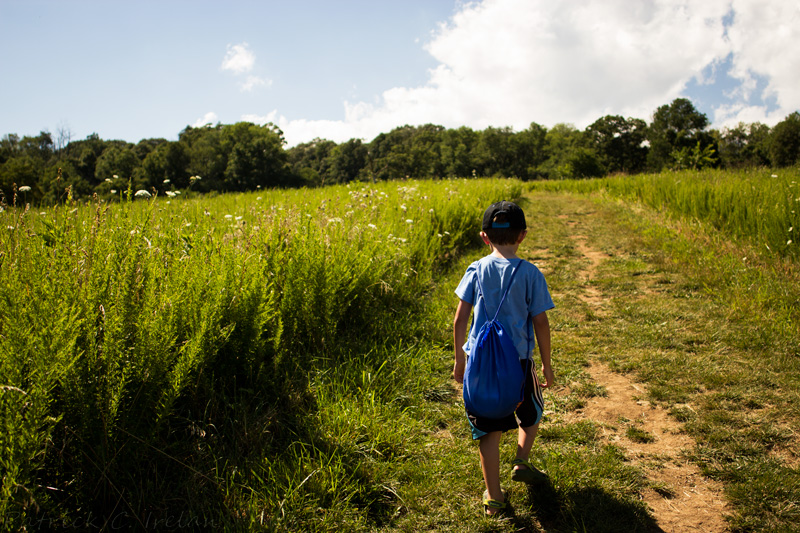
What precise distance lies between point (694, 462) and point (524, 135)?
98.9 m

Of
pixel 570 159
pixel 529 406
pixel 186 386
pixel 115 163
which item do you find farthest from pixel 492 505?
pixel 570 159

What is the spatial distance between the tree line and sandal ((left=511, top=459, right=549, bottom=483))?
12.7 metres

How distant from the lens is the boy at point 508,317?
2.24m

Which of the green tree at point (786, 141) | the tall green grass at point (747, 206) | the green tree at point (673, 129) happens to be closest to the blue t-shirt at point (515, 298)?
the tall green grass at point (747, 206)

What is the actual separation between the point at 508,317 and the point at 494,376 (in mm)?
336

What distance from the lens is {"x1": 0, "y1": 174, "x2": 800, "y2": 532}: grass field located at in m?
2.00

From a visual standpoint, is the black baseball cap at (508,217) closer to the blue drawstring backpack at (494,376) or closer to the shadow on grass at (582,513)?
the blue drawstring backpack at (494,376)

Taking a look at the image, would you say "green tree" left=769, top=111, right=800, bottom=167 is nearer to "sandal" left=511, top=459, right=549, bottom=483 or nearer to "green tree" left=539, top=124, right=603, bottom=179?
"green tree" left=539, top=124, right=603, bottom=179

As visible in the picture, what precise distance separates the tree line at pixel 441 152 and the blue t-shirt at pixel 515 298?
40.6 ft

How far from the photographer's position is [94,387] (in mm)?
1983

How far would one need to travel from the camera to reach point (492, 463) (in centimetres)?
222

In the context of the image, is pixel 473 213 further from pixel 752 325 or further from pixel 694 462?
pixel 694 462

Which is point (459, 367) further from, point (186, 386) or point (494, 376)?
point (186, 386)

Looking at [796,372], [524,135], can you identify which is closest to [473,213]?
[796,372]
